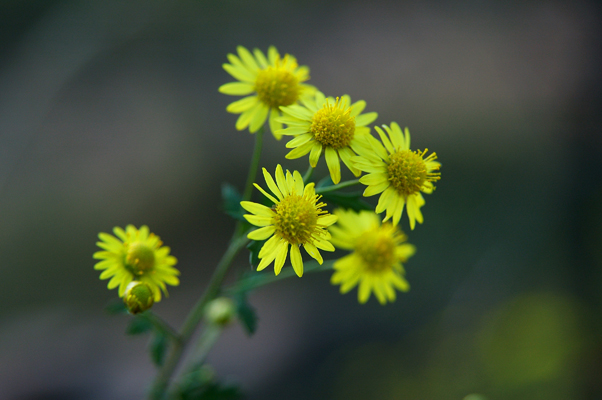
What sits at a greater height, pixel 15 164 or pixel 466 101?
pixel 466 101

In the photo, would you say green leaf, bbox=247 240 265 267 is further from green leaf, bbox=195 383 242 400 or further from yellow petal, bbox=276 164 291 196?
green leaf, bbox=195 383 242 400

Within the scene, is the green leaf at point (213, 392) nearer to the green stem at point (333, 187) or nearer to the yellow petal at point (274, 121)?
the green stem at point (333, 187)

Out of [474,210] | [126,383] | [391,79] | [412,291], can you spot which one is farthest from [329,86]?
[126,383]

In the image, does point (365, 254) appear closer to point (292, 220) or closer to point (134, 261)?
point (292, 220)

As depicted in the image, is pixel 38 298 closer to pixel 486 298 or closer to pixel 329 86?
pixel 329 86

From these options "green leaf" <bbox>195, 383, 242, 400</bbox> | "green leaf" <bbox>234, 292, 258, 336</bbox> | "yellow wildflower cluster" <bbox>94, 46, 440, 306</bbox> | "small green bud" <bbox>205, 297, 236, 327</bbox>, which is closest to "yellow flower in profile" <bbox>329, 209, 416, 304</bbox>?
"yellow wildflower cluster" <bbox>94, 46, 440, 306</bbox>

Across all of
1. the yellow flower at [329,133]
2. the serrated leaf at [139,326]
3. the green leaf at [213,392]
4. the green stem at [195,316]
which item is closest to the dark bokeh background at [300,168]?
the green leaf at [213,392]

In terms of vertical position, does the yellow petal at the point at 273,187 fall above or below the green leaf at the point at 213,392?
above
